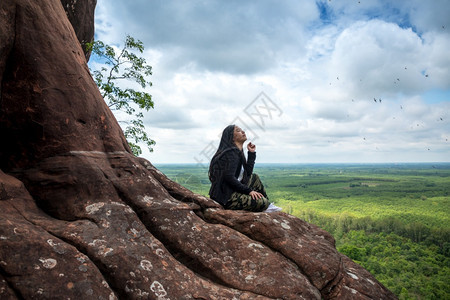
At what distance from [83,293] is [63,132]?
11.9 ft

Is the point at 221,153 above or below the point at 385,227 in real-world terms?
above

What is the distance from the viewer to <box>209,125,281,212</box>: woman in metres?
6.97

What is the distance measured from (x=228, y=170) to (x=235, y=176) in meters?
0.37

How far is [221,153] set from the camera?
7.24m

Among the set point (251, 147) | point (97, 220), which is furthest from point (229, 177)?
point (97, 220)

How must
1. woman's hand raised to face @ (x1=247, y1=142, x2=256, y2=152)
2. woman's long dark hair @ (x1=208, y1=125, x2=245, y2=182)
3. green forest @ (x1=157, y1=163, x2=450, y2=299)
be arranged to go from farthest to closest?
1. green forest @ (x1=157, y1=163, x2=450, y2=299)
2. woman's hand raised to face @ (x1=247, y1=142, x2=256, y2=152)
3. woman's long dark hair @ (x1=208, y1=125, x2=245, y2=182)

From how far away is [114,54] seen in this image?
16719 mm

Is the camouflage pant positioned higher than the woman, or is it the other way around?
the woman

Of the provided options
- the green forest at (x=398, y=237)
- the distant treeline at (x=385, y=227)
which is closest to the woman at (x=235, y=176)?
the green forest at (x=398, y=237)

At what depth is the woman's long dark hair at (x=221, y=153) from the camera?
23.5 feet

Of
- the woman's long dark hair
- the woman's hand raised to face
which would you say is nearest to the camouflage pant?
the woman's long dark hair

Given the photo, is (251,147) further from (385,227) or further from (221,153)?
(385,227)

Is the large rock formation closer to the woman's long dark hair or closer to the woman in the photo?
the woman

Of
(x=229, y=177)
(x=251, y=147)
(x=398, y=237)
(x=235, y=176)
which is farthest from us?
Answer: (x=398, y=237)
